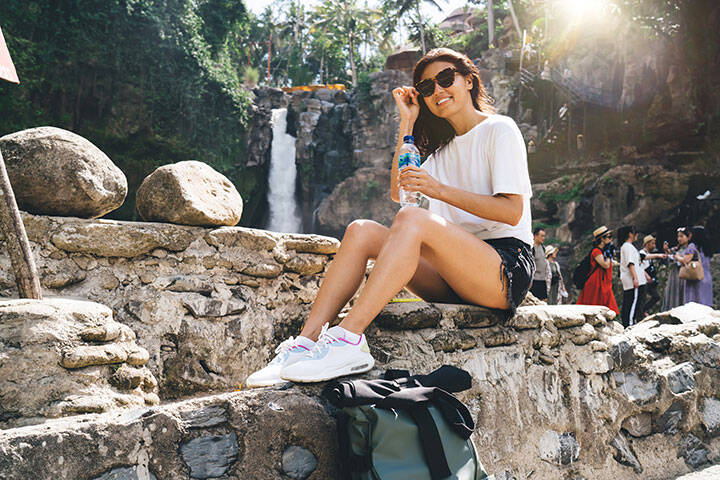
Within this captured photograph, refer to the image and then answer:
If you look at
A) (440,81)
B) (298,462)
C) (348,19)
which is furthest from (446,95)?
(348,19)

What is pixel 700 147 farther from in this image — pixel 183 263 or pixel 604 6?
pixel 183 263

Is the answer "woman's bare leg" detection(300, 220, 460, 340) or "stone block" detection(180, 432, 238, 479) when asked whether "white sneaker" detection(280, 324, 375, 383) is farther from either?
"stone block" detection(180, 432, 238, 479)

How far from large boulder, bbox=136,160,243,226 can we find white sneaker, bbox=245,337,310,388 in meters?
1.52

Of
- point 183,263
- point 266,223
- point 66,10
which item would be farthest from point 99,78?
point 183,263

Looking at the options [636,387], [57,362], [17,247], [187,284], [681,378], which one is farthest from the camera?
[187,284]

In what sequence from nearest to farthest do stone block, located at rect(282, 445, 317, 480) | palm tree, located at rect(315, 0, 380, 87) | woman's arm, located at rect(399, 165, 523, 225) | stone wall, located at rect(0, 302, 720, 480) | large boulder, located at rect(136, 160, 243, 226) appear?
stone wall, located at rect(0, 302, 720, 480), stone block, located at rect(282, 445, 317, 480), woman's arm, located at rect(399, 165, 523, 225), large boulder, located at rect(136, 160, 243, 226), palm tree, located at rect(315, 0, 380, 87)

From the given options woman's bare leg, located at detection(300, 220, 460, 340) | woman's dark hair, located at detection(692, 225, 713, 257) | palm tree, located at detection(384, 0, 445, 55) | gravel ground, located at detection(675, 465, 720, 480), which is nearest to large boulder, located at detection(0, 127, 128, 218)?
woman's bare leg, located at detection(300, 220, 460, 340)

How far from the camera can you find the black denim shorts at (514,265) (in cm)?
199

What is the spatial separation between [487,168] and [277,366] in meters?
1.20

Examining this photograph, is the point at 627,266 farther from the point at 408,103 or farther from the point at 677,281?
A: the point at 408,103

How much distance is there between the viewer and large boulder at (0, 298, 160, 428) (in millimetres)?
1693

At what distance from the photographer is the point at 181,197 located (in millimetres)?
2922

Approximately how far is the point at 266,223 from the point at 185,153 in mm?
3809

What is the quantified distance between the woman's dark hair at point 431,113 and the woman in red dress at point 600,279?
12.7ft
